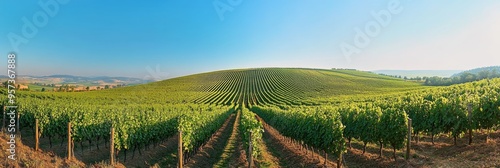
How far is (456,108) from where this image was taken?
14938 millimetres

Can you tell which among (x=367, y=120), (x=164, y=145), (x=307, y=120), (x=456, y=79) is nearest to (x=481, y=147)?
(x=367, y=120)

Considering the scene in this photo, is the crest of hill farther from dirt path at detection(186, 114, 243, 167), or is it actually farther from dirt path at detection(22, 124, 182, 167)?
dirt path at detection(22, 124, 182, 167)

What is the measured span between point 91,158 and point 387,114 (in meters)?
16.2

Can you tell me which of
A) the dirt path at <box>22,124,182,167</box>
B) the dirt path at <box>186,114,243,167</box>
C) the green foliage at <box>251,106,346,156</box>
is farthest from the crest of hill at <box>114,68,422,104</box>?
the green foliage at <box>251,106,346,156</box>

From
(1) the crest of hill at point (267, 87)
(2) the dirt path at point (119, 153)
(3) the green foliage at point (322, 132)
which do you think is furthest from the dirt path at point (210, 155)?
(1) the crest of hill at point (267, 87)

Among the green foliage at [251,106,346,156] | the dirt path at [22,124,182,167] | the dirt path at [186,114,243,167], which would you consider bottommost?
the dirt path at [186,114,243,167]

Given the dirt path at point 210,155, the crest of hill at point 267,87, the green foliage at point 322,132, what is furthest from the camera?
the crest of hill at point 267,87

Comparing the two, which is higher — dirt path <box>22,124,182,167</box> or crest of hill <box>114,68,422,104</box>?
crest of hill <box>114,68,422,104</box>

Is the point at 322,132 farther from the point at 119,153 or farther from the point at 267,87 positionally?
the point at 267,87

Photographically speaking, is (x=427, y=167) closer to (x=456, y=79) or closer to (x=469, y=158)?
(x=469, y=158)

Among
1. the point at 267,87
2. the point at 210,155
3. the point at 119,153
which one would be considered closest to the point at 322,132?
the point at 210,155

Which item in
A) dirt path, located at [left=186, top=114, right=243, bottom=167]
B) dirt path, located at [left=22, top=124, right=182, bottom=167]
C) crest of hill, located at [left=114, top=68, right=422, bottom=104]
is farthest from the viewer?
crest of hill, located at [left=114, top=68, right=422, bottom=104]

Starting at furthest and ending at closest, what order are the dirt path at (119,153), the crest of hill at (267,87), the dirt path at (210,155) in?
the crest of hill at (267,87), the dirt path at (210,155), the dirt path at (119,153)

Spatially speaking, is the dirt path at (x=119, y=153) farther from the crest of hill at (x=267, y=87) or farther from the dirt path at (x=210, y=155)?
the crest of hill at (x=267, y=87)
